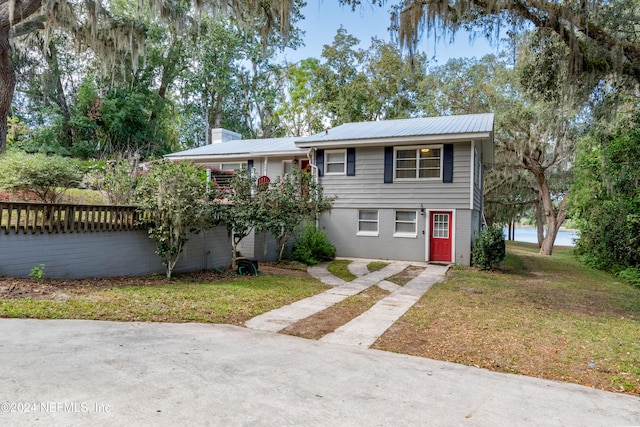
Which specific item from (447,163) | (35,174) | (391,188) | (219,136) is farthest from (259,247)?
(219,136)

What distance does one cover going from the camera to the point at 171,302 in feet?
19.4

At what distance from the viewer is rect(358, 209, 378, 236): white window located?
14258 millimetres

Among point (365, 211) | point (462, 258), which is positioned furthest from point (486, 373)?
point (365, 211)

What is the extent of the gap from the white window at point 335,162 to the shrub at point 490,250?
5.56m

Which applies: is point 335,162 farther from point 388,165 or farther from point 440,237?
point 440,237

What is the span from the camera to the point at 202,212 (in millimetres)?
8148

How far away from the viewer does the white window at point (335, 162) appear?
48.4 feet

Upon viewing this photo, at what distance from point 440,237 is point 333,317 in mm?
8611

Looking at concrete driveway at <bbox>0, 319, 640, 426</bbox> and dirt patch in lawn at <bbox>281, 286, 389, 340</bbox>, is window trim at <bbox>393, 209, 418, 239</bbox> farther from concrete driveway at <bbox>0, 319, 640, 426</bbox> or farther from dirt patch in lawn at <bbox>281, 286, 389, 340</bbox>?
concrete driveway at <bbox>0, 319, 640, 426</bbox>

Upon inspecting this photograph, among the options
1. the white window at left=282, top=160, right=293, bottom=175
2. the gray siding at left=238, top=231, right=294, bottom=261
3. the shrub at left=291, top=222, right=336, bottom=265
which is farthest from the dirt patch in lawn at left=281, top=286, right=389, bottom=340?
the white window at left=282, top=160, right=293, bottom=175

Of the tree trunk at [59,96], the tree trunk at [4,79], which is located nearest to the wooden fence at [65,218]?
the tree trunk at [4,79]

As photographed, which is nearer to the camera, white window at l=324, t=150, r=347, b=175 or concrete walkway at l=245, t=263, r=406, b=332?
concrete walkway at l=245, t=263, r=406, b=332

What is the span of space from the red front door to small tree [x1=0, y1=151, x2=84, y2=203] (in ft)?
35.2

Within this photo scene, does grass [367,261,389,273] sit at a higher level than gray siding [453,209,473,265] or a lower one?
lower
